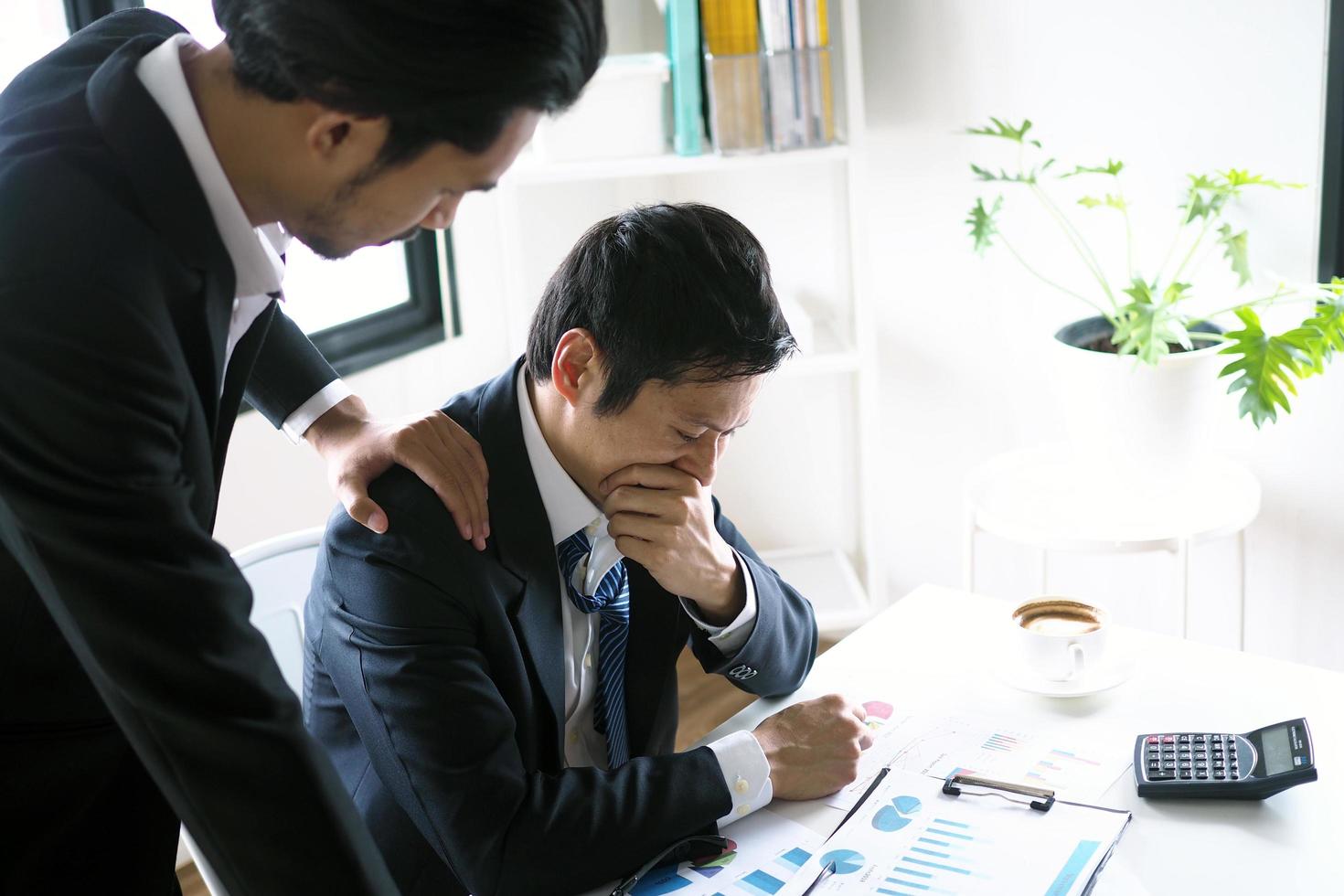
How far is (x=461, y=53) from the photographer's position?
2.77ft

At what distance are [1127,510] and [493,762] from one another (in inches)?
52.0

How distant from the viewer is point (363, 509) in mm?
1307

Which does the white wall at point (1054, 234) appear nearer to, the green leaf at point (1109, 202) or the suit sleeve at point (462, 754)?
the green leaf at point (1109, 202)

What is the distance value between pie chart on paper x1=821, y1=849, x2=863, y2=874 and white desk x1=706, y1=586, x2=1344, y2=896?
0.20 feet

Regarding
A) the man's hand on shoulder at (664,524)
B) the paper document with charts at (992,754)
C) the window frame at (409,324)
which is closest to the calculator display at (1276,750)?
the paper document with charts at (992,754)

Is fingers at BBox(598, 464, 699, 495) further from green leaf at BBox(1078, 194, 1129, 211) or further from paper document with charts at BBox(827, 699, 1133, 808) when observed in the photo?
green leaf at BBox(1078, 194, 1129, 211)

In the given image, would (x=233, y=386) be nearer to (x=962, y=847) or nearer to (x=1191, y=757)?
(x=962, y=847)

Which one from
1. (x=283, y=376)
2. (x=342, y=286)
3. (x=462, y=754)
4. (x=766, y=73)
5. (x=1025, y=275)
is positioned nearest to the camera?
(x=462, y=754)

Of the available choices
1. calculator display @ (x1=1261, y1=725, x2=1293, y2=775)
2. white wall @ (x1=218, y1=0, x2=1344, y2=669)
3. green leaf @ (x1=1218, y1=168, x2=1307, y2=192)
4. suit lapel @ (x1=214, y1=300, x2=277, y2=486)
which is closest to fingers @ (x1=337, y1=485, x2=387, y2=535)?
suit lapel @ (x1=214, y1=300, x2=277, y2=486)

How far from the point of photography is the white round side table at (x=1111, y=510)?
2074mm

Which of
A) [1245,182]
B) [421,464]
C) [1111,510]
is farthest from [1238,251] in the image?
[421,464]

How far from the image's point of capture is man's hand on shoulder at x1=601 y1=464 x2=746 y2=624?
4.61 feet

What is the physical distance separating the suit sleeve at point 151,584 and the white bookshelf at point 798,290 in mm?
1691

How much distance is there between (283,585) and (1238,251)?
1.64 meters
